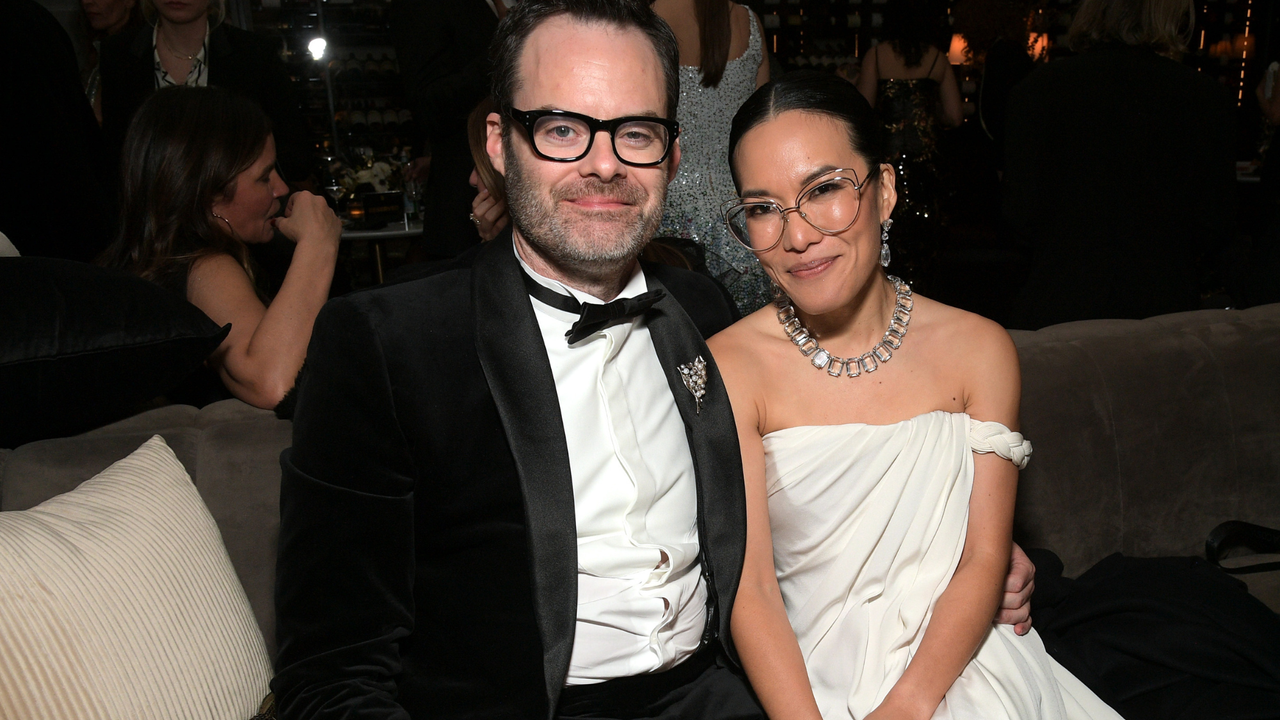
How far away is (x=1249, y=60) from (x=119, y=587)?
8899mm

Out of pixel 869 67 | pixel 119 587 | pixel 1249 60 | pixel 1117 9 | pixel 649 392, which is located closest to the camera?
pixel 119 587

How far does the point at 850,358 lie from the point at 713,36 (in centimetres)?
145

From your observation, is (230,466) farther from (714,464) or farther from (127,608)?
(714,464)

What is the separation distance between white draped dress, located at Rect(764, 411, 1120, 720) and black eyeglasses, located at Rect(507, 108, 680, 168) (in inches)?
23.9

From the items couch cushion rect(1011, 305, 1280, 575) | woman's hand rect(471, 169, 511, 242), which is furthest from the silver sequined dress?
couch cushion rect(1011, 305, 1280, 575)

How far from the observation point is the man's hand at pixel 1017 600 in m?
1.67

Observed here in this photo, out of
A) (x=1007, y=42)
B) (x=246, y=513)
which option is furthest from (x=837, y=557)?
(x=1007, y=42)

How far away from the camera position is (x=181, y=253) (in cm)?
211

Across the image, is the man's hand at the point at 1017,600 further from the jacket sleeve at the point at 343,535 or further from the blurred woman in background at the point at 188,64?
the blurred woman in background at the point at 188,64

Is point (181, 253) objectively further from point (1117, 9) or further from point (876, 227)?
point (1117, 9)

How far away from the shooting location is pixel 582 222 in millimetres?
1397

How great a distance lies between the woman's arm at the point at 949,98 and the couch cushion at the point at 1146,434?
102 inches

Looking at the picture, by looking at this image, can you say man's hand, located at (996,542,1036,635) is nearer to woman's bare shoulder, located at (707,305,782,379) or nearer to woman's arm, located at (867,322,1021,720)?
woman's arm, located at (867,322,1021,720)

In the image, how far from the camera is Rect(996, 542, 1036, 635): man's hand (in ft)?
5.47
